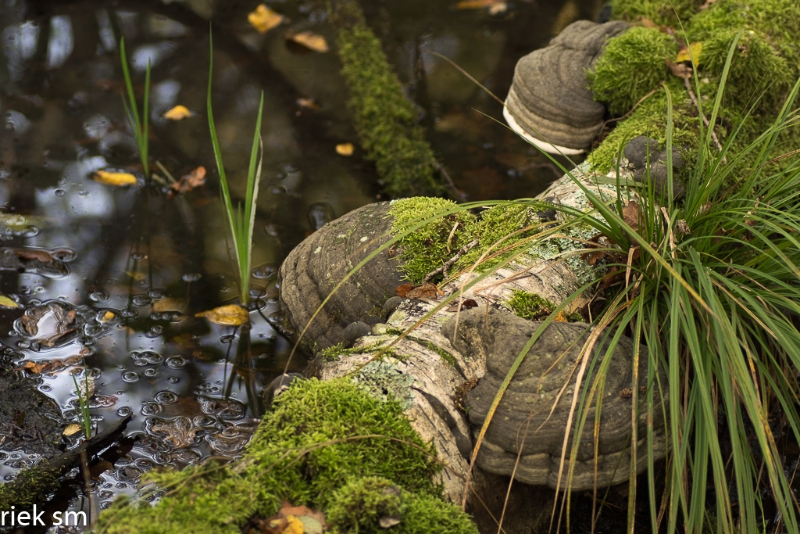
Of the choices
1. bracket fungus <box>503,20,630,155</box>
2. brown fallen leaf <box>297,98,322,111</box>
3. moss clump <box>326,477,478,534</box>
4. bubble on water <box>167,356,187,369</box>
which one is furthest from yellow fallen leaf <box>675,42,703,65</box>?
bubble on water <box>167,356,187,369</box>

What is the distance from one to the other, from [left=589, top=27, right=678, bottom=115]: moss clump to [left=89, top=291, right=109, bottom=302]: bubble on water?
9.51 feet

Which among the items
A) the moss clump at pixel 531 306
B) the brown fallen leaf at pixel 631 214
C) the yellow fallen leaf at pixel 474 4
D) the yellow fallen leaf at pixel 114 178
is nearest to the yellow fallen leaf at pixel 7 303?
the yellow fallen leaf at pixel 114 178

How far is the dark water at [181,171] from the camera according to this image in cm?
308

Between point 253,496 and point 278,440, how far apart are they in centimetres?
24

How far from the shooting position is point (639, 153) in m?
2.94

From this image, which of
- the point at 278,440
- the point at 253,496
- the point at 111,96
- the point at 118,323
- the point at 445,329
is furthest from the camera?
the point at 111,96

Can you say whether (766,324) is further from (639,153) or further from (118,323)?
(118,323)

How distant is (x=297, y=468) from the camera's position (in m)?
1.82

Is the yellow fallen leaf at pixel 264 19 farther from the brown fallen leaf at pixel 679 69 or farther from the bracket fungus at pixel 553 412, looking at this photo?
the bracket fungus at pixel 553 412

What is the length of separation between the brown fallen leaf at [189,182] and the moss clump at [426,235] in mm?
1994

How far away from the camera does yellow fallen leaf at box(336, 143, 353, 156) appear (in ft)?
15.8

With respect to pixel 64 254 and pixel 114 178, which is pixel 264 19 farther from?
pixel 64 254

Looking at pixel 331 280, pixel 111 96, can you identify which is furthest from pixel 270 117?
pixel 331 280

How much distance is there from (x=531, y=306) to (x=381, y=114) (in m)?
2.97
